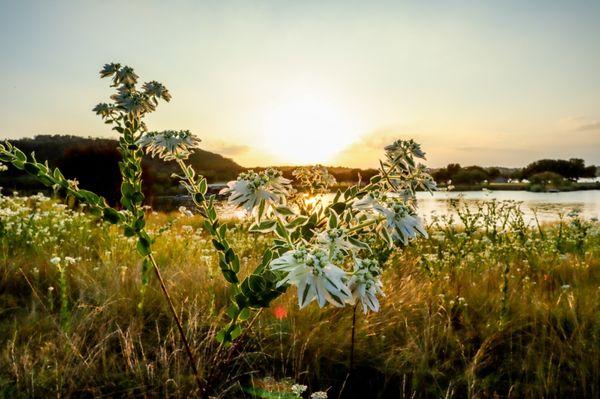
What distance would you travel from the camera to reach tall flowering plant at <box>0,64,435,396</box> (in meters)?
1.55

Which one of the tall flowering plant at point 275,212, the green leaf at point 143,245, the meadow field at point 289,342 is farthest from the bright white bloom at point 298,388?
the green leaf at point 143,245

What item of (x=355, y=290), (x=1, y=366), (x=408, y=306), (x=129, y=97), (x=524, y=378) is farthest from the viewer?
(x=408, y=306)

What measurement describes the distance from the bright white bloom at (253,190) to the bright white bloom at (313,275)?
548 mm

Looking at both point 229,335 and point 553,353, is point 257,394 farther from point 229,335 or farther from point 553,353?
point 553,353

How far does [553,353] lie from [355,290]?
2250mm

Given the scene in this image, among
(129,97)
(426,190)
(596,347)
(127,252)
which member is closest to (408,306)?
(596,347)

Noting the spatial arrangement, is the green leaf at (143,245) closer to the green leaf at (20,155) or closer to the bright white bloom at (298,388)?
the green leaf at (20,155)

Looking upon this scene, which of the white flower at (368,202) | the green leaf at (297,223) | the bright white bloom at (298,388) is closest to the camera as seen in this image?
the white flower at (368,202)

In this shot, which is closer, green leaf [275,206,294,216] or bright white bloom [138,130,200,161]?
green leaf [275,206,294,216]

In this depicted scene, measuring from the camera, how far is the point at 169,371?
2.71 meters

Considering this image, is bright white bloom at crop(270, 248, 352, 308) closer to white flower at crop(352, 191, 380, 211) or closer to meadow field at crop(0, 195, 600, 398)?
white flower at crop(352, 191, 380, 211)

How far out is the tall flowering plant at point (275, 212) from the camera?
5.07ft

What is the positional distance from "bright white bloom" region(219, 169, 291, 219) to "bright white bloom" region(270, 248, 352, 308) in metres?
0.55

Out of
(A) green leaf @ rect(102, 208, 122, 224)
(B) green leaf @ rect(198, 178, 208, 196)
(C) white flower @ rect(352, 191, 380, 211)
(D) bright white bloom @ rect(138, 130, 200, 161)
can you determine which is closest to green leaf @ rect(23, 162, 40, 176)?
(A) green leaf @ rect(102, 208, 122, 224)
